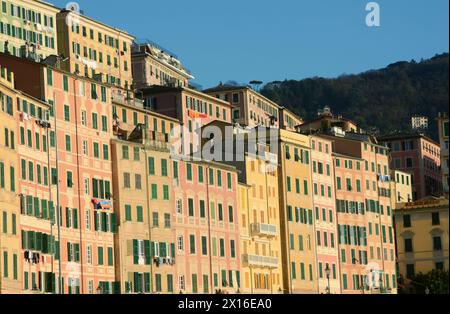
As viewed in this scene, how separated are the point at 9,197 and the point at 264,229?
46.3 meters

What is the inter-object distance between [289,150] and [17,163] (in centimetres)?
5698

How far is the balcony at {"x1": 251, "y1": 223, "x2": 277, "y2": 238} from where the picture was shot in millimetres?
144225

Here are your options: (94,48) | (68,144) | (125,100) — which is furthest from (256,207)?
(94,48)

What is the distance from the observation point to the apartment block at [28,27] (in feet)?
536

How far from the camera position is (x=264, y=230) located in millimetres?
145625

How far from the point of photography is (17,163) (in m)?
106

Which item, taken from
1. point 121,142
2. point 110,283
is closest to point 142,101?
point 121,142

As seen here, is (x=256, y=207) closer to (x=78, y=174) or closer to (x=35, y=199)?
(x=78, y=174)

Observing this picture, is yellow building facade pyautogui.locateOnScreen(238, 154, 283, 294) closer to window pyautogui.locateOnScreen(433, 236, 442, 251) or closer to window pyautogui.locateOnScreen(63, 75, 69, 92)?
window pyautogui.locateOnScreen(63, 75, 69, 92)

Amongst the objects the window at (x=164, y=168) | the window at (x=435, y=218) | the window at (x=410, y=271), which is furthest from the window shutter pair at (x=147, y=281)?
the window at (x=435, y=218)

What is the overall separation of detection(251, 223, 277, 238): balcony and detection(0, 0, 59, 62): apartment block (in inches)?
1325
